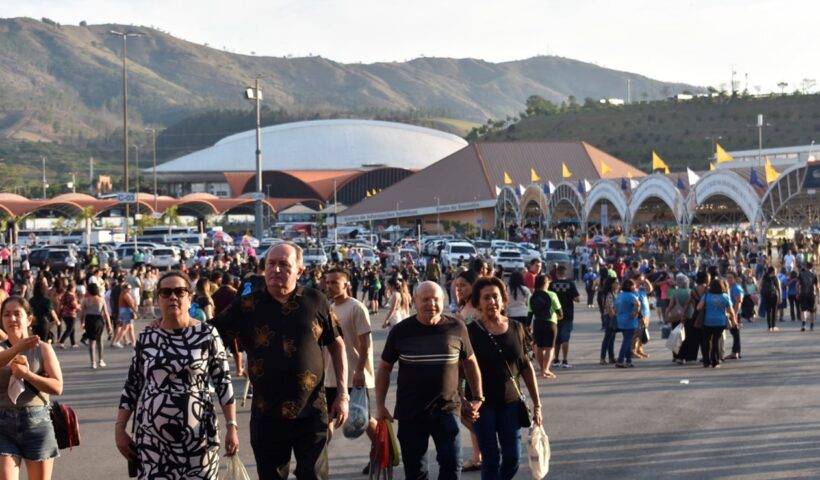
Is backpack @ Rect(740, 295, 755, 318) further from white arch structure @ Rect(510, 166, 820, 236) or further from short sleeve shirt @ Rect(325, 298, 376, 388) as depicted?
short sleeve shirt @ Rect(325, 298, 376, 388)

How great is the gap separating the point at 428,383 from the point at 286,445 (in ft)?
3.59

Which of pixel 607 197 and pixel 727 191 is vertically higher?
pixel 607 197

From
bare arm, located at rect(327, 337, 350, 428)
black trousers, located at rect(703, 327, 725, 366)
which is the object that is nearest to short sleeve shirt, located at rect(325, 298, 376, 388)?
bare arm, located at rect(327, 337, 350, 428)

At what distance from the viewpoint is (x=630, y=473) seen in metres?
8.57

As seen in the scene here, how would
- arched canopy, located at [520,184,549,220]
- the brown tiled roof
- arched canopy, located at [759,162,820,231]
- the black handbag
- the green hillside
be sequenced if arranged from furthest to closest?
the green hillside < the brown tiled roof < arched canopy, located at [520,184,549,220] < arched canopy, located at [759,162,820,231] < the black handbag

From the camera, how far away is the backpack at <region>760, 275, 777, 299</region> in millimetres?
21609

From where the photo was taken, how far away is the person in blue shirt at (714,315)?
15266 millimetres

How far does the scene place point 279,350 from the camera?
5965 millimetres

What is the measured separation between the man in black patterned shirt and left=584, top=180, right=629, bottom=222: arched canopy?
148 ft

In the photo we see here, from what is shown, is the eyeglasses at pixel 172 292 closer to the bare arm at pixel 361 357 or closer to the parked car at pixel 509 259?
the bare arm at pixel 361 357

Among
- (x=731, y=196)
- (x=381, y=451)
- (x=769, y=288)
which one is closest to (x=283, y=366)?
(x=381, y=451)

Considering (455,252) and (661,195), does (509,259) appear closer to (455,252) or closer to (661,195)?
(455,252)

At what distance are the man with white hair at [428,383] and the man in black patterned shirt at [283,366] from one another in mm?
837

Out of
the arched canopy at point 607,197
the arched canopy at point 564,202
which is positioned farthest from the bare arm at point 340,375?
the arched canopy at point 564,202
